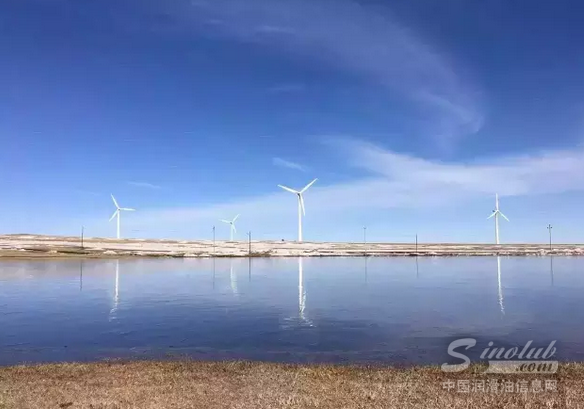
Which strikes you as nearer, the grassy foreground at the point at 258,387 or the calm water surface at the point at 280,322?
the grassy foreground at the point at 258,387

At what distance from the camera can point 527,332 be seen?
3058 cm

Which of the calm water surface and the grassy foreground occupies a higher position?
the grassy foreground

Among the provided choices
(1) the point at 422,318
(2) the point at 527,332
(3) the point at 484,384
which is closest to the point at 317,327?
(1) the point at 422,318

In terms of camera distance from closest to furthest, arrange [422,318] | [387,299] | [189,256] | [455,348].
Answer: [455,348]
[422,318]
[387,299]
[189,256]

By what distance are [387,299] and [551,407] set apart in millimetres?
35091

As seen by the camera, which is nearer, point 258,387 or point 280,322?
point 258,387

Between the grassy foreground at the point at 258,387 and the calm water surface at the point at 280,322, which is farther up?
the grassy foreground at the point at 258,387

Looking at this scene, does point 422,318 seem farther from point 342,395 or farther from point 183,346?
point 342,395

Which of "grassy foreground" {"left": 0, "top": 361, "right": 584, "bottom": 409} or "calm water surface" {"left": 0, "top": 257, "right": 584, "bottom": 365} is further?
"calm water surface" {"left": 0, "top": 257, "right": 584, "bottom": 365}

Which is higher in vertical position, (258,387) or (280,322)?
(258,387)

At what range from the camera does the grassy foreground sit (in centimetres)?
1536

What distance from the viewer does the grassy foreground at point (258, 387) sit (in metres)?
15.4

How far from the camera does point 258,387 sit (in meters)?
17.4

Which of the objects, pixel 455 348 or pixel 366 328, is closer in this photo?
pixel 455 348
